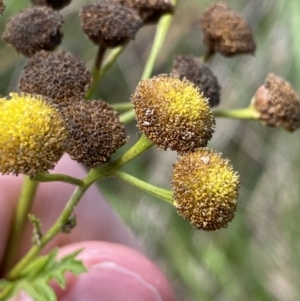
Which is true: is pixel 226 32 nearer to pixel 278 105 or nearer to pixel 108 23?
pixel 278 105

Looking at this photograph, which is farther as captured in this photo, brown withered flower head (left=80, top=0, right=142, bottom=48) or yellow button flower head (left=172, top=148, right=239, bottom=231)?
brown withered flower head (left=80, top=0, right=142, bottom=48)

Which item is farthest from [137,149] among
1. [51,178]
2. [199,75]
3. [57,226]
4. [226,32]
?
[226,32]

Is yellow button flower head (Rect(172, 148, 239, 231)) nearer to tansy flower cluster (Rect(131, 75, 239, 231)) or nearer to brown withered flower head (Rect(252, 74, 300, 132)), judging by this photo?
tansy flower cluster (Rect(131, 75, 239, 231))

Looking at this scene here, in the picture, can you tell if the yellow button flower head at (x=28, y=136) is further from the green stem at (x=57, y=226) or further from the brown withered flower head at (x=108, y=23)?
the brown withered flower head at (x=108, y=23)

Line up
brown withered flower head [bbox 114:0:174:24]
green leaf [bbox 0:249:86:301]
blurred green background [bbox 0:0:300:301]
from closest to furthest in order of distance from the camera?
green leaf [bbox 0:249:86:301], brown withered flower head [bbox 114:0:174:24], blurred green background [bbox 0:0:300:301]

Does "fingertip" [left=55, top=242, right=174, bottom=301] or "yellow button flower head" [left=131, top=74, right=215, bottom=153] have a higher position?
"yellow button flower head" [left=131, top=74, right=215, bottom=153]

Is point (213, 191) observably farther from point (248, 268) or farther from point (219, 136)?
point (219, 136)

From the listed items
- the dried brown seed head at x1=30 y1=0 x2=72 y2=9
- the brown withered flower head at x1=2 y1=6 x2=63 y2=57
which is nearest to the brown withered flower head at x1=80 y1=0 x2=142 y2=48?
the brown withered flower head at x1=2 y1=6 x2=63 y2=57
